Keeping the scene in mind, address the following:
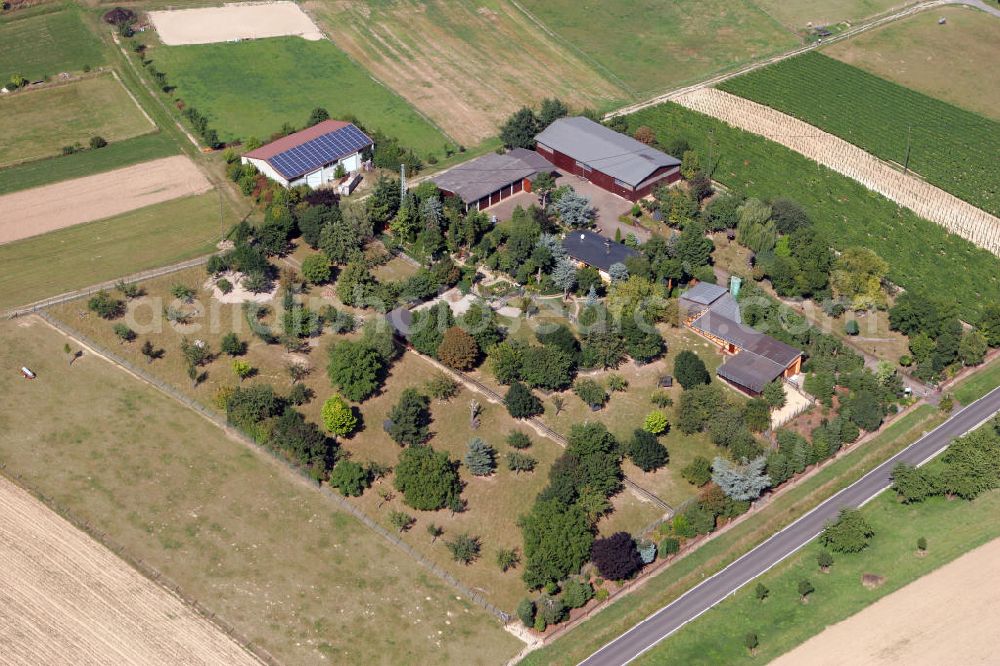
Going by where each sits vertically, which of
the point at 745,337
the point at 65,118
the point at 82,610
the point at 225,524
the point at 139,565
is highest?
the point at 82,610

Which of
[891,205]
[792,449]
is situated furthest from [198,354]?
[891,205]

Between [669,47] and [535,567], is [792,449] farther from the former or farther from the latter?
[669,47]

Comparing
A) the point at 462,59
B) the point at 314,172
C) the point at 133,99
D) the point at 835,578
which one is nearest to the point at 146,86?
the point at 133,99

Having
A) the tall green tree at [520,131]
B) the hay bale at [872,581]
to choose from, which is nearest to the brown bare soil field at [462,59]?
the tall green tree at [520,131]

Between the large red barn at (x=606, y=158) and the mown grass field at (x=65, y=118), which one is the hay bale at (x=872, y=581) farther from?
the mown grass field at (x=65, y=118)

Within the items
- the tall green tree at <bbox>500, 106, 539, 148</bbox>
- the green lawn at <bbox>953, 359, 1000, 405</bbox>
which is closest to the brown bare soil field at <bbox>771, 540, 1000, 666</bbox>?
the green lawn at <bbox>953, 359, 1000, 405</bbox>

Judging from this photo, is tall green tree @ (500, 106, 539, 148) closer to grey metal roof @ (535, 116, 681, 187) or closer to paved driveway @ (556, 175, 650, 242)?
grey metal roof @ (535, 116, 681, 187)

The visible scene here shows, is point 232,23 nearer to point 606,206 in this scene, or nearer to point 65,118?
point 65,118

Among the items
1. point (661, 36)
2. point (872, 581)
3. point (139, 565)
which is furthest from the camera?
point (661, 36)
